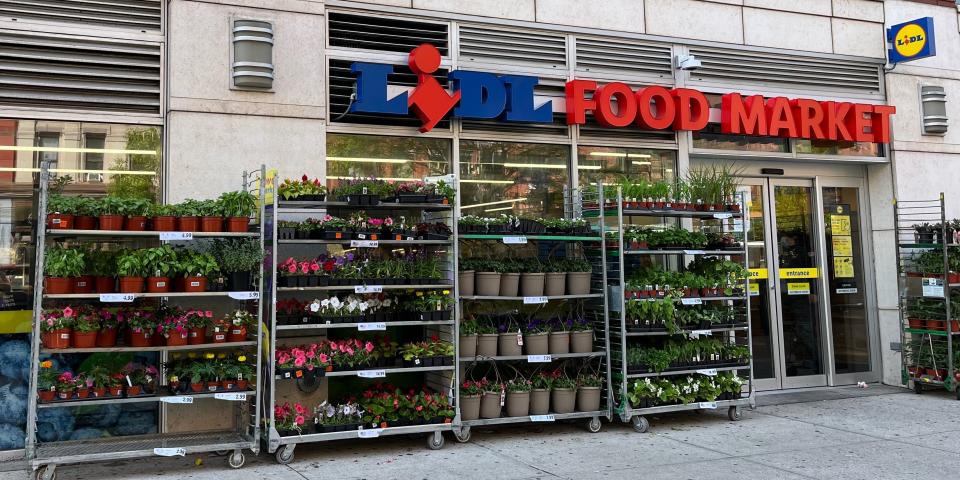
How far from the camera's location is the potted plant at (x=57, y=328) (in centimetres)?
566

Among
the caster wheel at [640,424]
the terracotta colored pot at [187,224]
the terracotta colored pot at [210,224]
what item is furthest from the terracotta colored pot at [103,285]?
the caster wheel at [640,424]

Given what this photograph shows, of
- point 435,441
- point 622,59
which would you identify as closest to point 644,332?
point 435,441

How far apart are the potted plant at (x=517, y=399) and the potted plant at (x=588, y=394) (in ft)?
1.72

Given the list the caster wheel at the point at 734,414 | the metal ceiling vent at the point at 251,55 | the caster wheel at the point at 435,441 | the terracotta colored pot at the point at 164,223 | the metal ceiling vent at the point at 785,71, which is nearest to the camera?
the terracotta colored pot at the point at 164,223

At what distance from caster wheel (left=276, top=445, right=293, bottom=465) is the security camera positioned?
19.3 ft

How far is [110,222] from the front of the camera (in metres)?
5.82

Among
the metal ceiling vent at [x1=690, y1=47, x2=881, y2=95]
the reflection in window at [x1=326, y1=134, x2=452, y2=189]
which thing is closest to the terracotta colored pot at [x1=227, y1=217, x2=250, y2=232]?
the reflection in window at [x1=326, y1=134, x2=452, y2=189]

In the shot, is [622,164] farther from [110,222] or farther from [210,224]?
[110,222]

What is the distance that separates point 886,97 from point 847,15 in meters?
1.16

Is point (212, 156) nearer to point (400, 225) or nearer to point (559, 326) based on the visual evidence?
point (400, 225)

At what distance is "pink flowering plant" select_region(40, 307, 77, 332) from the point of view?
568 centimetres

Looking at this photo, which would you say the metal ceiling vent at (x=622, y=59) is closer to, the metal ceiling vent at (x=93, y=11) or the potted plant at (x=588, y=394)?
the potted plant at (x=588, y=394)

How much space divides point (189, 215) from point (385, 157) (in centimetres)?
226

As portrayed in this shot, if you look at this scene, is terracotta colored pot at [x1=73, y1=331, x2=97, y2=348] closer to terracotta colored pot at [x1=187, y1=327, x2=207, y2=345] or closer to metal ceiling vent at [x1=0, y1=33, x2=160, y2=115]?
terracotta colored pot at [x1=187, y1=327, x2=207, y2=345]
